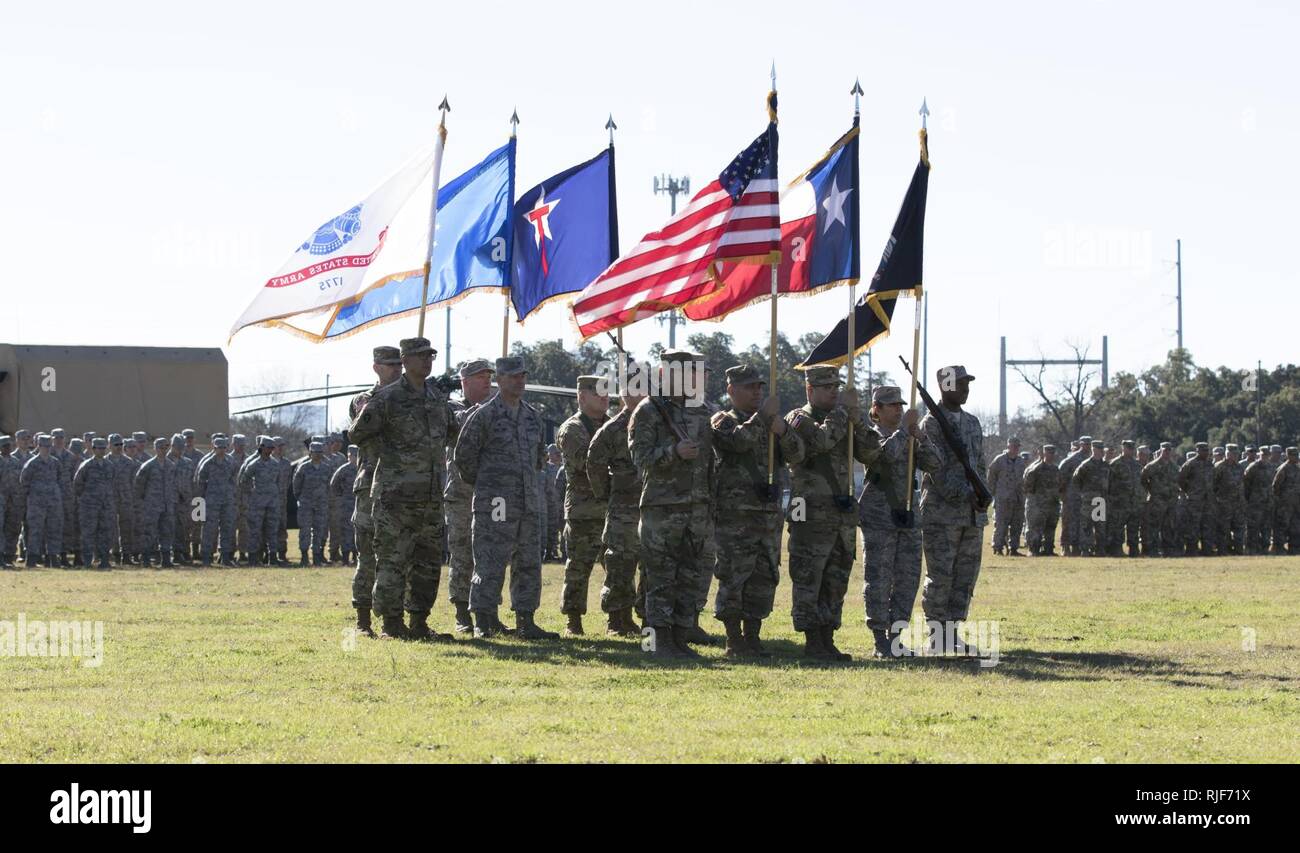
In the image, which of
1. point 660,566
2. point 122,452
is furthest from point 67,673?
point 122,452

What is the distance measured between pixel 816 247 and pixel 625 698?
219 inches

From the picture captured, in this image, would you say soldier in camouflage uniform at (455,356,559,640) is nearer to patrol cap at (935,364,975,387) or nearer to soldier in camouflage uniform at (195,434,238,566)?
patrol cap at (935,364,975,387)

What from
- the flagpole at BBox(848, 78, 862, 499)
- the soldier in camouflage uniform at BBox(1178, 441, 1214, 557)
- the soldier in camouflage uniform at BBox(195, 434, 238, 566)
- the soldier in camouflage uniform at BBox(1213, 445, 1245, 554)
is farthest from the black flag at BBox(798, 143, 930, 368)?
the soldier in camouflage uniform at BBox(1213, 445, 1245, 554)

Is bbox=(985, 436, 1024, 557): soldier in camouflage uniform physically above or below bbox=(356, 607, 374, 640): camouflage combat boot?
above

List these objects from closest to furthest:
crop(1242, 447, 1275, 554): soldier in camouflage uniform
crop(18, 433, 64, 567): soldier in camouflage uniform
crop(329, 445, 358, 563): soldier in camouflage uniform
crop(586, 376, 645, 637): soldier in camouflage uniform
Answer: crop(586, 376, 645, 637): soldier in camouflage uniform
crop(18, 433, 64, 567): soldier in camouflage uniform
crop(329, 445, 358, 563): soldier in camouflage uniform
crop(1242, 447, 1275, 554): soldier in camouflage uniform

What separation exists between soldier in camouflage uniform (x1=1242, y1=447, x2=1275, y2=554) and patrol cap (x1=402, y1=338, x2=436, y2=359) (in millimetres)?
22318

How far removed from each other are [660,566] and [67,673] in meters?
4.12

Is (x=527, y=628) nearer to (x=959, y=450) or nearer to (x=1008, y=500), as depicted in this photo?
(x=959, y=450)

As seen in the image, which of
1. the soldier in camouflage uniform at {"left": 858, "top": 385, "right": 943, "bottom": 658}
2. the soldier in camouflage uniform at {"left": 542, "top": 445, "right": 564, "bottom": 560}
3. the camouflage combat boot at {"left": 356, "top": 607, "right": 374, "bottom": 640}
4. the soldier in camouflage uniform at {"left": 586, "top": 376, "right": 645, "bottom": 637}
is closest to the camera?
the soldier in camouflage uniform at {"left": 858, "top": 385, "right": 943, "bottom": 658}

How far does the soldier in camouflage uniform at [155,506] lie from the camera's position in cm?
2683

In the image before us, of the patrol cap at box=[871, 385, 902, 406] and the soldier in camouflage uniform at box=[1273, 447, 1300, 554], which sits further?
the soldier in camouflage uniform at box=[1273, 447, 1300, 554]

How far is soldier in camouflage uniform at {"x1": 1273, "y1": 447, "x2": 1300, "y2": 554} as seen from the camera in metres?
31.3

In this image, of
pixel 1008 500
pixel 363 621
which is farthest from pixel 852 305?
pixel 1008 500

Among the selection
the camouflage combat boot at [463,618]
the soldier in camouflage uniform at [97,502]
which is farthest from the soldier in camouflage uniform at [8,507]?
the camouflage combat boot at [463,618]
